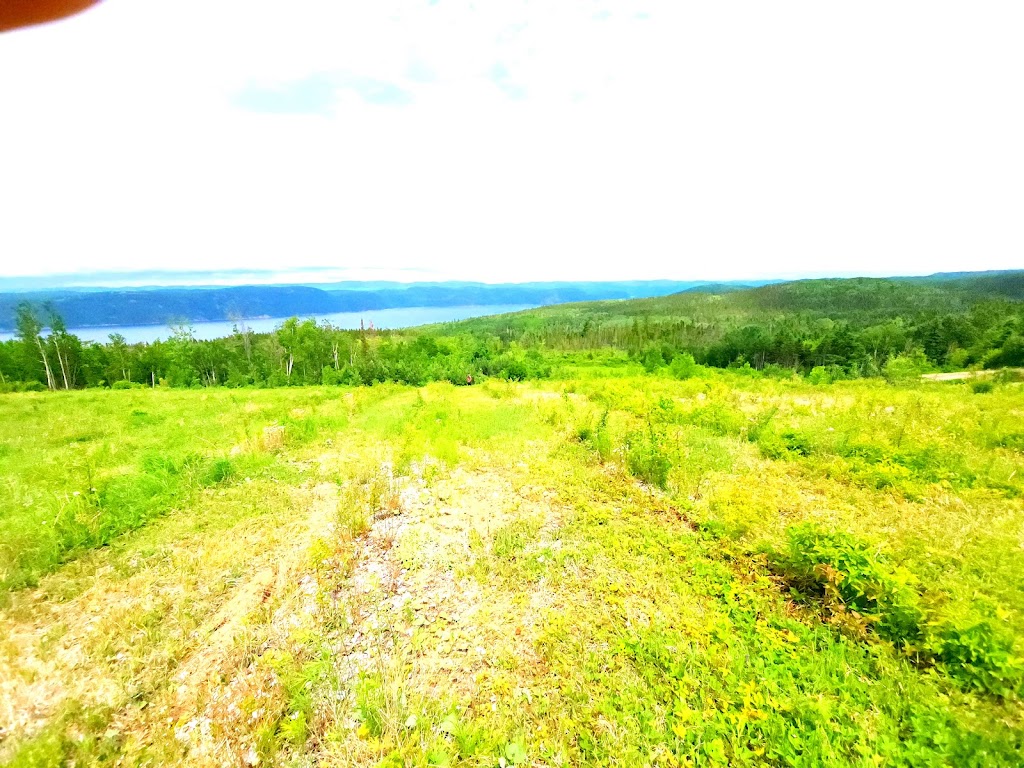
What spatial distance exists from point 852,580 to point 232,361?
7174 cm

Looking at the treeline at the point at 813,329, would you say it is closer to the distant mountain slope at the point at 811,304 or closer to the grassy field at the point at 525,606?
the distant mountain slope at the point at 811,304

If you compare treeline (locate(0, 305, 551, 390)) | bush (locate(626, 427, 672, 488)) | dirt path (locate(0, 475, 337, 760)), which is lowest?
treeline (locate(0, 305, 551, 390))

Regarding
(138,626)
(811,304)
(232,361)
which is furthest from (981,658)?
(811,304)

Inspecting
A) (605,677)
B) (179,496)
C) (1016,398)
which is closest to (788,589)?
(605,677)

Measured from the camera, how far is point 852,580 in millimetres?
4840

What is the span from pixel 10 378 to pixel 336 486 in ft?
247

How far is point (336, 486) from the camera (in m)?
8.85

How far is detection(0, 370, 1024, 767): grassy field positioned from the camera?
11.7 feet

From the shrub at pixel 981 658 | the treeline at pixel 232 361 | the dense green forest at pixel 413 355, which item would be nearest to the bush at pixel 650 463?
the shrub at pixel 981 658

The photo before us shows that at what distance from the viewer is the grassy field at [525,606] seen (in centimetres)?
357

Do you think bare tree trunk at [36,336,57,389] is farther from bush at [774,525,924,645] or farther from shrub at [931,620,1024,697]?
shrub at [931,620,1024,697]

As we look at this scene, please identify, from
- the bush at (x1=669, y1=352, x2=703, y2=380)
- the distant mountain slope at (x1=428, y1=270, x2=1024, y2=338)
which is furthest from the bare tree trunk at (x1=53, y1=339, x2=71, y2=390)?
the distant mountain slope at (x1=428, y1=270, x2=1024, y2=338)

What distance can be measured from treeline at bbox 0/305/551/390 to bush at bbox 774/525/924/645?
1534 inches

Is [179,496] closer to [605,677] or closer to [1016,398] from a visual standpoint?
[605,677]
